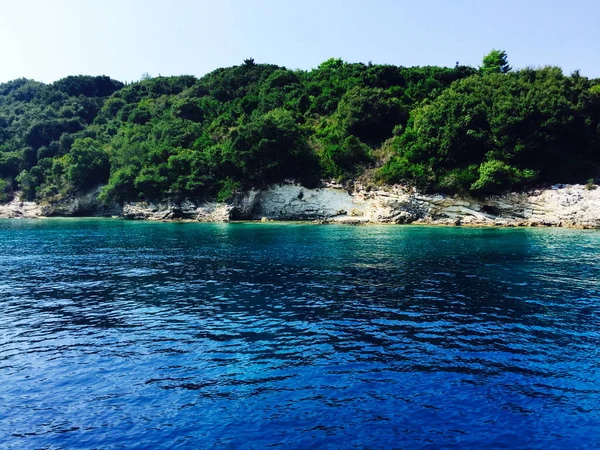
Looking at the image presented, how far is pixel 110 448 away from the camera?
9.67 m

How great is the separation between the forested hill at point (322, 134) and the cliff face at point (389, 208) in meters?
2.01

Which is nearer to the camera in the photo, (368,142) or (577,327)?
(577,327)

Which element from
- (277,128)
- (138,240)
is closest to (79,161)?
(277,128)

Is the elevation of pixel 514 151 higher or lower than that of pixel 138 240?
higher

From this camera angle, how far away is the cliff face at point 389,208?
56.6 meters

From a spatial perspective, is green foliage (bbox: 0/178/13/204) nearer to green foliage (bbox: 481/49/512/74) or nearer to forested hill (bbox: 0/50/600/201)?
forested hill (bbox: 0/50/600/201)

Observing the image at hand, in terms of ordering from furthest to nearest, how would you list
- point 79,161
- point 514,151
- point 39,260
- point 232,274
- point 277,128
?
point 79,161 < point 277,128 < point 514,151 < point 39,260 < point 232,274

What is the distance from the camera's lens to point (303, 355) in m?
14.8

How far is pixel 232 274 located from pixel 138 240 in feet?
76.7

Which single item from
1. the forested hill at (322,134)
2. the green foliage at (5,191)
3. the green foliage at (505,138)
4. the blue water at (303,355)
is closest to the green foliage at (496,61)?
the forested hill at (322,134)

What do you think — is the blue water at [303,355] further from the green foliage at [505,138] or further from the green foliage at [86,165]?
the green foliage at [86,165]

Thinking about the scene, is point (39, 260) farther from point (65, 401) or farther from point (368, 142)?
point (368, 142)

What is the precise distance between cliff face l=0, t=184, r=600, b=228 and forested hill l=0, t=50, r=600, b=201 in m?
2.01

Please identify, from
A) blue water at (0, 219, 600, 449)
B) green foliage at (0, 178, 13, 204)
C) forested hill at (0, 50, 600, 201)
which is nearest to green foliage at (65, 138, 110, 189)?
forested hill at (0, 50, 600, 201)
